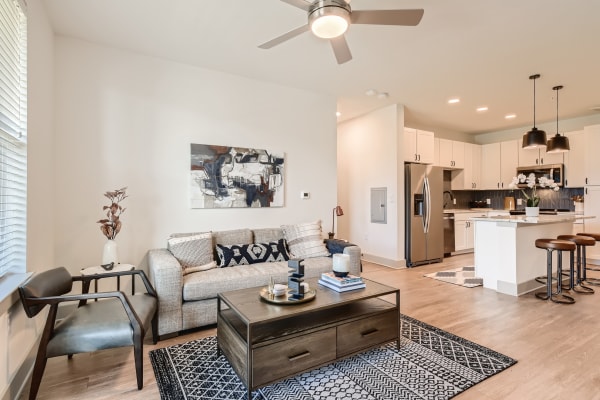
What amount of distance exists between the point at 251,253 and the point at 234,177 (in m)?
1.02

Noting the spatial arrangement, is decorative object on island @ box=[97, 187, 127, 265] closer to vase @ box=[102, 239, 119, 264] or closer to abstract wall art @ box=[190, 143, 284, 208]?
vase @ box=[102, 239, 119, 264]

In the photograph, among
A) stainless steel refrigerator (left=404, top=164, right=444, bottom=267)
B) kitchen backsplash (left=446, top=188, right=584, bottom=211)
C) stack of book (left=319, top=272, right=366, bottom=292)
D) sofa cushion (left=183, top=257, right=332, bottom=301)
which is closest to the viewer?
stack of book (left=319, top=272, right=366, bottom=292)

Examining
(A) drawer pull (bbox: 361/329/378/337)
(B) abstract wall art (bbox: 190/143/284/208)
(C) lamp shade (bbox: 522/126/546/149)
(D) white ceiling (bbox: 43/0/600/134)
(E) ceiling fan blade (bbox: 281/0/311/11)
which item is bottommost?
(A) drawer pull (bbox: 361/329/378/337)

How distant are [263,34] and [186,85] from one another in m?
1.21

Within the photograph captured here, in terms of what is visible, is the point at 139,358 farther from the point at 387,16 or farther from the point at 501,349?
the point at 387,16

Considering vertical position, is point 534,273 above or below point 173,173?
below

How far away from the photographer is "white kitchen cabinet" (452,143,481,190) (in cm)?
683

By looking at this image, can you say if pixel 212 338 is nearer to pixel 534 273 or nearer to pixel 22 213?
pixel 22 213

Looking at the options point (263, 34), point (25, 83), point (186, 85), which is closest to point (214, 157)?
point (186, 85)

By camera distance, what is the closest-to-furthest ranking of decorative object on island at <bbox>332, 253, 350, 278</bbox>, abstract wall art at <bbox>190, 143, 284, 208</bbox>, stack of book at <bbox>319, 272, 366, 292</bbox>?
stack of book at <bbox>319, 272, 366, 292</bbox>, decorative object on island at <bbox>332, 253, 350, 278</bbox>, abstract wall art at <bbox>190, 143, 284, 208</bbox>

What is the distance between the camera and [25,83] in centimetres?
210

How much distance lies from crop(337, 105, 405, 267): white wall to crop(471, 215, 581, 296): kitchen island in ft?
4.41

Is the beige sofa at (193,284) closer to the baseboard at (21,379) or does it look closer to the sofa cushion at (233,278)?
the sofa cushion at (233,278)

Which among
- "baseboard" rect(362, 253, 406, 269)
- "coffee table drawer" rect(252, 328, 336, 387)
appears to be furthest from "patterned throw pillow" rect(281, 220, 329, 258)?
"baseboard" rect(362, 253, 406, 269)
